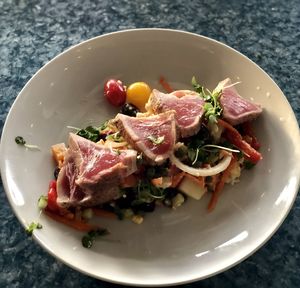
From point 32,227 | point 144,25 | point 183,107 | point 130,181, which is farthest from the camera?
point 144,25

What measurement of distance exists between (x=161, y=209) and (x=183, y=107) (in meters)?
0.40

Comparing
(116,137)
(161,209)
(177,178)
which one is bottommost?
(161,209)

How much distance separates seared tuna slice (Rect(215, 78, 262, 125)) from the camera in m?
2.02

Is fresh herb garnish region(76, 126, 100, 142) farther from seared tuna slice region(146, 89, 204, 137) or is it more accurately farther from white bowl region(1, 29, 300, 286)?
seared tuna slice region(146, 89, 204, 137)

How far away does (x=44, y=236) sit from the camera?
180 cm

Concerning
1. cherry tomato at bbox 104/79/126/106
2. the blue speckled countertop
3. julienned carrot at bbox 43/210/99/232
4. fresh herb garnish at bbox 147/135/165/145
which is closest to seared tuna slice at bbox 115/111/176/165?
fresh herb garnish at bbox 147/135/165/145

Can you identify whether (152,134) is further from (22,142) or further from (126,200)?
(22,142)

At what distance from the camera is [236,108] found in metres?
2.03

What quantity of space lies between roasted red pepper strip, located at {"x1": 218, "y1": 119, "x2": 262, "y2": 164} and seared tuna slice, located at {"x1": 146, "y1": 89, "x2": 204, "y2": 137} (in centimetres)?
11

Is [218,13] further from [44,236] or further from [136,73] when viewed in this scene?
[44,236]

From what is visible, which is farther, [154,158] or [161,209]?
[161,209]

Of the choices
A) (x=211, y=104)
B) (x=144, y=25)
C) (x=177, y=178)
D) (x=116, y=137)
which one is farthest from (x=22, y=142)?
(x=144, y=25)

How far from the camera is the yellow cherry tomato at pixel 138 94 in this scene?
2174mm

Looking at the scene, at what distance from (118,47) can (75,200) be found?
721 mm
